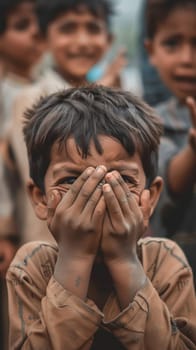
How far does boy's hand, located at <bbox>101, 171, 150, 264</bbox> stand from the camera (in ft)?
8.75

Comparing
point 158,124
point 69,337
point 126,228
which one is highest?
point 158,124

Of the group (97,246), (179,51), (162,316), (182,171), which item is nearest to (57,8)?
(179,51)

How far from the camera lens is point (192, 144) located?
3.65 m

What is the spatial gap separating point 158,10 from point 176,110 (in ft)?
2.01

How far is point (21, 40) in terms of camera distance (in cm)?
556

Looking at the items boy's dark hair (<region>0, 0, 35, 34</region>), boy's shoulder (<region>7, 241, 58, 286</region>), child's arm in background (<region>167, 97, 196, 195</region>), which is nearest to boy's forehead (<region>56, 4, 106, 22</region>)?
boy's dark hair (<region>0, 0, 35, 34</region>)

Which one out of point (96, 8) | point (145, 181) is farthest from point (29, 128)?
point (96, 8)

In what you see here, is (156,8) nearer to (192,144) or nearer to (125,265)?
(192,144)

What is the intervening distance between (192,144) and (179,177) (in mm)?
267

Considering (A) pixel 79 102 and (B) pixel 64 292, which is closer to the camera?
Result: (B) pixel 64 292

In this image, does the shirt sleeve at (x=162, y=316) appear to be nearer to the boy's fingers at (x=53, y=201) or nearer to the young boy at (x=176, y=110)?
the boy's fingers at (x=53, y=201)

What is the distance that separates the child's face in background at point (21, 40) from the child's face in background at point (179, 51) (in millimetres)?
1253

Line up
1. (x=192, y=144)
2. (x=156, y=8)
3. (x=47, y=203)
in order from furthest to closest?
1. (x=156, y=8)
2. (x=192, y=144)
3. (x=47, y=203)

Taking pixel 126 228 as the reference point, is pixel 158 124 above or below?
above
